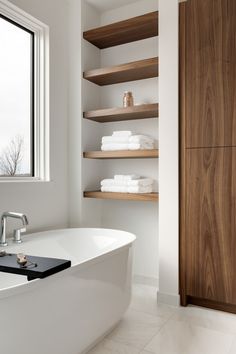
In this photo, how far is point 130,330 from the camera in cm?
208

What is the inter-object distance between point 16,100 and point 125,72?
39.5 inches

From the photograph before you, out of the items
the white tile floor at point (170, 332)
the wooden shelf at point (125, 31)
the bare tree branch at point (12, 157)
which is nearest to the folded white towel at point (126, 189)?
the bare tree branch at point (12, 157)

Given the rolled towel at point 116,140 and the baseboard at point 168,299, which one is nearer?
the baseboard at point 168,299

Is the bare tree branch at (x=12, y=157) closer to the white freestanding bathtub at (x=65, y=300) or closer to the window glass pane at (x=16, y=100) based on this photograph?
the window glass pane at (x=16, y=100)

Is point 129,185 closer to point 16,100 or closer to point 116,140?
point 116,140

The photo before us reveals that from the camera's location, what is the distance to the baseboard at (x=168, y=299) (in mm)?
2469

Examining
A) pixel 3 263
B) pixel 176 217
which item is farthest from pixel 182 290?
pixel 3 263

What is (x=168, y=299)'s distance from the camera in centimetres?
250

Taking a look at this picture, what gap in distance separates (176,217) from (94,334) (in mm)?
1098

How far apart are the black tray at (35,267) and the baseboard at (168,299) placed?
48.7 inches

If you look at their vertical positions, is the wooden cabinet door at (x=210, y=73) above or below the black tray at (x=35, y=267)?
above

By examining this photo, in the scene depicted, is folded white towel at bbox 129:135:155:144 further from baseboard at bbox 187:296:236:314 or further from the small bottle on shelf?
baseboard at bbox 187:296:236:314

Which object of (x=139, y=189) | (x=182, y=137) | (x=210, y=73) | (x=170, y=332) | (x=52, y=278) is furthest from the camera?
(x=139, y=189)


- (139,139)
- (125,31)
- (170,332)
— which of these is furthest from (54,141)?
(170,332)
